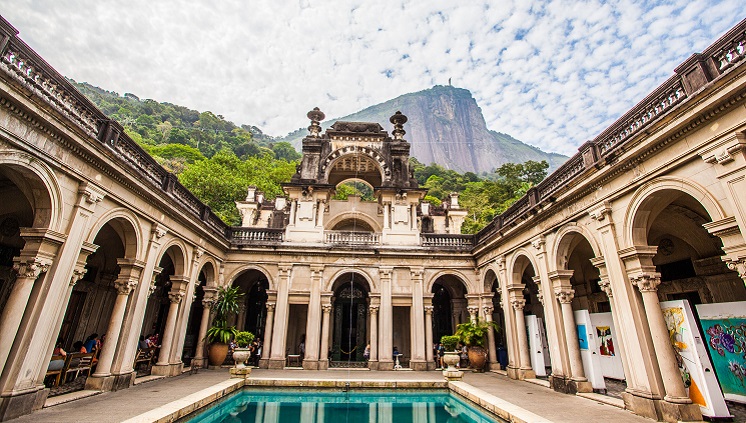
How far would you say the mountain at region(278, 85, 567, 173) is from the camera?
127625 mm

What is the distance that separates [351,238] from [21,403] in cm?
1143

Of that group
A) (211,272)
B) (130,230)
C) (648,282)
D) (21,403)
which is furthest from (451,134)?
(21,403)

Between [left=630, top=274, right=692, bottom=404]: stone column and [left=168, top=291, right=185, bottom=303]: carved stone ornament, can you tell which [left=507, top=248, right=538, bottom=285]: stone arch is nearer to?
[left=630, top=274, right=692, bottom=404]: stone column

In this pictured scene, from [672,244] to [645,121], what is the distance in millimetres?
4874

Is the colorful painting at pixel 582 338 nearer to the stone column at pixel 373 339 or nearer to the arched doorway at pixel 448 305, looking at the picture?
the stone column at pixel 373 339

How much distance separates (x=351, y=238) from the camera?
15906 millimetres

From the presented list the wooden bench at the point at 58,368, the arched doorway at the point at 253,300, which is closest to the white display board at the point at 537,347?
the arched doorway at the point at 253,300

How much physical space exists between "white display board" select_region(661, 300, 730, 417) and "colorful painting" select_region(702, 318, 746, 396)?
0.93 meters

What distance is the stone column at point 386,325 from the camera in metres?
14.1

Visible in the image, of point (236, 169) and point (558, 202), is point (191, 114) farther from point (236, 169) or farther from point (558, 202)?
point (558, 202)

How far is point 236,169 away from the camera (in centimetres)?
4012

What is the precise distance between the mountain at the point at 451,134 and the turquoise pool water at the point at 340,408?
114607 mm

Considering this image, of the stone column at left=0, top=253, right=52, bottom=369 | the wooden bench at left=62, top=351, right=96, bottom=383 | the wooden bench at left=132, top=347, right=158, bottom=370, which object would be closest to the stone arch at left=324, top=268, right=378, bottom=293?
the wooden bench at left=132, top=347, right=158, bottom=370

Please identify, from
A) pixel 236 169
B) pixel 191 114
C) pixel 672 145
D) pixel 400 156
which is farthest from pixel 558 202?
pixel 191 114
